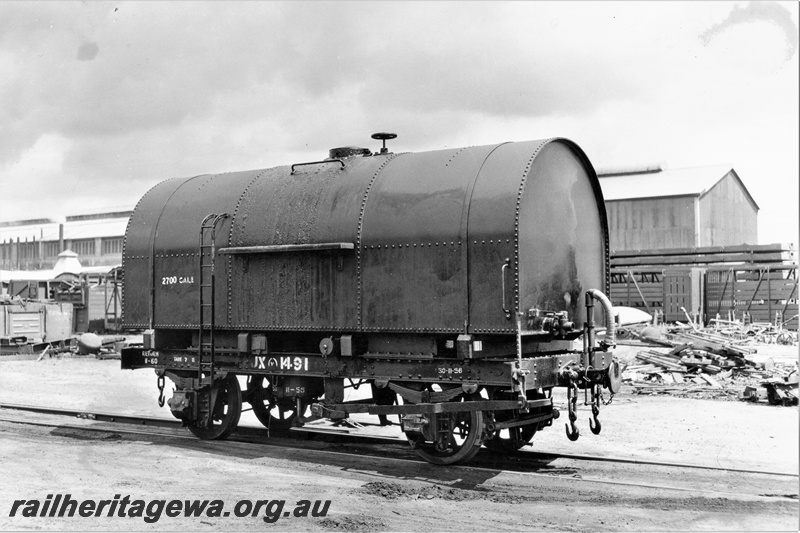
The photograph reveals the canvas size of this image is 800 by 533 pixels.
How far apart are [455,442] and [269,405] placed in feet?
12.2

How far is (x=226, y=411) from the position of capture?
1185cm

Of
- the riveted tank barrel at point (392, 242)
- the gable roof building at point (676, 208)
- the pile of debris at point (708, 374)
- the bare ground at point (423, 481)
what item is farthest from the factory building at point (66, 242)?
the bare ground at point (423, 481)

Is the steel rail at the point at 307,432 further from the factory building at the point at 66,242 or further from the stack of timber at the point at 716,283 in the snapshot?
the factory building at the point at 66,242

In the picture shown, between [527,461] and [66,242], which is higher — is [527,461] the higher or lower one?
the lower one

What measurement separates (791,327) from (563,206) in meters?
23.7

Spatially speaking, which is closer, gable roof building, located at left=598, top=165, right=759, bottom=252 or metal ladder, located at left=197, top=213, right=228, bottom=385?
metal ladder, located at left=197, top=213, right=228, bottom=385

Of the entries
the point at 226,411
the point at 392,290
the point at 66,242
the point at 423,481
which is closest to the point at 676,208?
the point at 226,411

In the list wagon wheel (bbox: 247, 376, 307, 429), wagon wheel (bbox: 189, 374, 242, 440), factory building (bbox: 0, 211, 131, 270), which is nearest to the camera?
wagon wheel (bbox: 189, 374, 242, 440)

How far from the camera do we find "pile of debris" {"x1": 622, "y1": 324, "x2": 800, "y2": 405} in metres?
15.2
